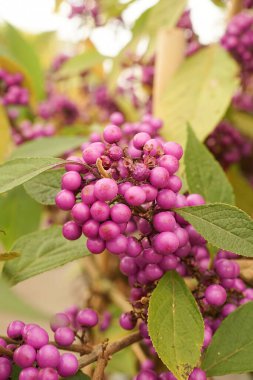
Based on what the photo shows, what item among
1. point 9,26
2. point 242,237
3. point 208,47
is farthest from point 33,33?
point 242,237

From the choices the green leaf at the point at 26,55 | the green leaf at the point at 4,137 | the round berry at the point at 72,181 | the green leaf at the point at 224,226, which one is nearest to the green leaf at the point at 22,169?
the round berry at the point at 72,181

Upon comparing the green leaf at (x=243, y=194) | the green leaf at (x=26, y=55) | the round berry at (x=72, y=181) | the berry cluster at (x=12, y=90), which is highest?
the green leaf at (x=26, y=55)

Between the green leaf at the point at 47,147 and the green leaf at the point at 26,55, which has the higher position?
the green leaf at the point at 26,55

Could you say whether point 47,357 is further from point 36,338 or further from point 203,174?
point 203,174

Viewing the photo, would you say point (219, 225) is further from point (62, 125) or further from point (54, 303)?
point (54, 303)

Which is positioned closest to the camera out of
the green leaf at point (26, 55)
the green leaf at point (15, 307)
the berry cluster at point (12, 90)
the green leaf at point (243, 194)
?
the green leaf at point (15, 307)

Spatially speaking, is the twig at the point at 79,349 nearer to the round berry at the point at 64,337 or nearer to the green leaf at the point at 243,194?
the round berry at the point at 64,337
